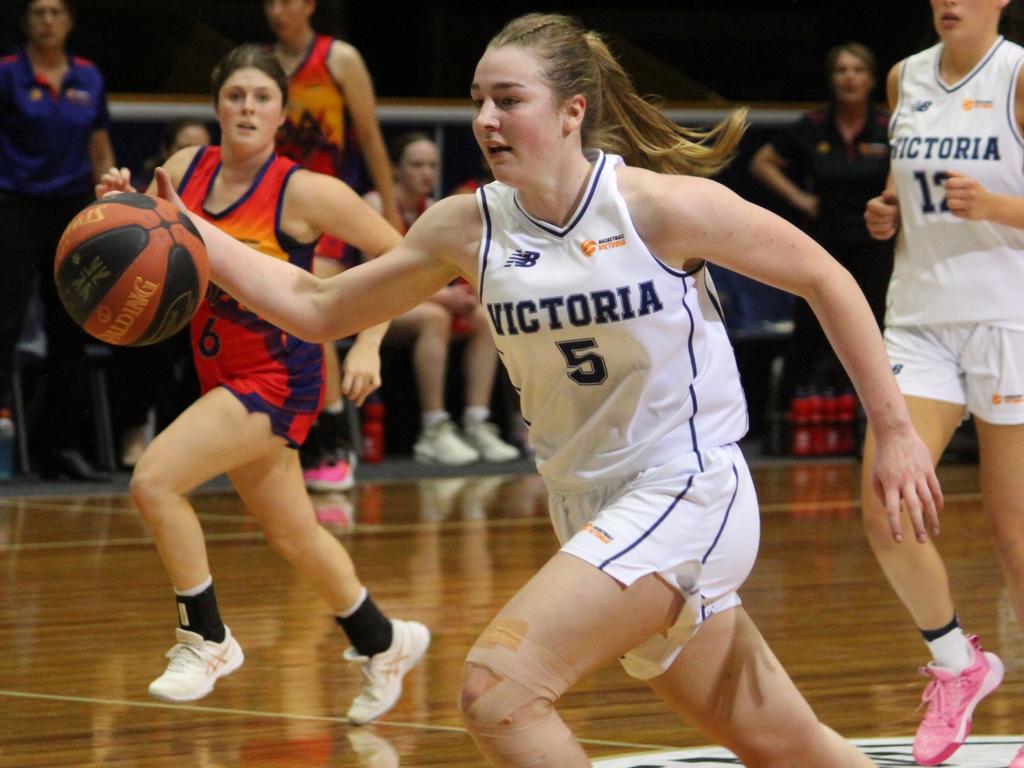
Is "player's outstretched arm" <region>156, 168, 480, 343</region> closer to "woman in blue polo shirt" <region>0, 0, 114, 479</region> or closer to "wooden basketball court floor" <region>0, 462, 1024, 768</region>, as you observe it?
"wooden basketball court floor" <region>0, 462, 1024, 768</region>

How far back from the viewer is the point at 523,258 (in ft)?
9.66

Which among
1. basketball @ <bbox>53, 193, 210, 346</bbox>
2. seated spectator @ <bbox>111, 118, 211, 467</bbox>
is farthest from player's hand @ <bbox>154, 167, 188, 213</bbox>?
seated spectator @ <bbox>111, 118, 211, 467</bbox>

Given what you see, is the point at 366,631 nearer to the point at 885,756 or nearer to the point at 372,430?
the point at 885,756

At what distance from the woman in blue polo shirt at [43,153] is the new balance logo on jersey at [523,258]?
5.09 metres

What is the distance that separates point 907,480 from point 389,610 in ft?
9.91

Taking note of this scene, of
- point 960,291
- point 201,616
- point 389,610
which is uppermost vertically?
point 960,291

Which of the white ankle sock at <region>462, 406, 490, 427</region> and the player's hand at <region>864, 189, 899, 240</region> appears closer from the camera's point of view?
the player's hand at <region>864, 189, 899, 240</region>

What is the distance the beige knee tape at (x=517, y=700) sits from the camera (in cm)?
262

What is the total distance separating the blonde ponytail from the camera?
2.96 m

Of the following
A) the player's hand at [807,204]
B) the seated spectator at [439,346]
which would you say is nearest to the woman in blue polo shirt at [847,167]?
the player's hand at [807,204]

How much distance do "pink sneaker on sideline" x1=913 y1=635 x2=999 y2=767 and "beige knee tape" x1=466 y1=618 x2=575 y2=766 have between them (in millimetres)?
1492

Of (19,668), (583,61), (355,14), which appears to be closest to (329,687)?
(19,668)

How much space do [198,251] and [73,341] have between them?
196 inches

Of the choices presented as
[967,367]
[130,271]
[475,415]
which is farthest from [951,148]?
[475,415]
